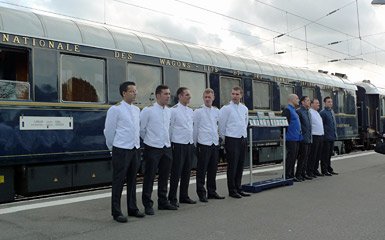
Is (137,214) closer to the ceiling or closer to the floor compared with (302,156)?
closer to the floor

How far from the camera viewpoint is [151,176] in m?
6.74

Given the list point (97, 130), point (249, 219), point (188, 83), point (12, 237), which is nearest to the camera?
point (12, 237)

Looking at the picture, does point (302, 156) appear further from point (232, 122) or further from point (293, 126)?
point (232, 122)

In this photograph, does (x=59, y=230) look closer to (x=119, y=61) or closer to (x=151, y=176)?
(x=151, y=176)

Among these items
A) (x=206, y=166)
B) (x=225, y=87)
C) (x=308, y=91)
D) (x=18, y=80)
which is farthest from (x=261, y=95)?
(x=18, y=80)

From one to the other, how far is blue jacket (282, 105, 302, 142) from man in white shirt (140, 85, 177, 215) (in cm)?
394

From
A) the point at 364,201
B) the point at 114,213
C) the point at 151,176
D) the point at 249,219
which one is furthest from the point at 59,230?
the point at 364,201

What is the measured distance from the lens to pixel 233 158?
8070 mm

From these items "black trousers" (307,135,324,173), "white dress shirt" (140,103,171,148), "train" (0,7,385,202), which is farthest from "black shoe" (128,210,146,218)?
"black trousers" (307,135,324,173)

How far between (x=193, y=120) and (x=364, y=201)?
319 cm

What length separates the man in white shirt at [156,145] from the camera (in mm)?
6727

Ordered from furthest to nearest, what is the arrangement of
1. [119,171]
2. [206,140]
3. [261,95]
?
1. [261,95]
2. [206,140]
3. [119,171]

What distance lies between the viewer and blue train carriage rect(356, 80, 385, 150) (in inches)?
919

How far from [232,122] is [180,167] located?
4.66 ft
